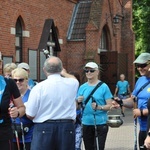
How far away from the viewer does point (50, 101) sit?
5.44 metres

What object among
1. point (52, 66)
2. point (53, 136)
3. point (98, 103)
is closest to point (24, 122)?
point (53, 136)

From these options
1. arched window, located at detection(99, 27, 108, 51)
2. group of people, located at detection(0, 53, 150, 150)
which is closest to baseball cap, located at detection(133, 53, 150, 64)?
group of people, located at detection(0, 53, 150, 150)

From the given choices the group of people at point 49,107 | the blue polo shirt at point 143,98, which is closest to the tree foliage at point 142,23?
the blue polo shirt at point 143,98

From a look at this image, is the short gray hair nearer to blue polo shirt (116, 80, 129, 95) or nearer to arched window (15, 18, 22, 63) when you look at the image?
arched window (15, 18, 22, 63)

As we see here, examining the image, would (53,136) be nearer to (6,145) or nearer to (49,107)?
(49,107)

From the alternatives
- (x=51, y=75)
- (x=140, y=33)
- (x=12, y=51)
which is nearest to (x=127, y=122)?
(x=12, y=51)

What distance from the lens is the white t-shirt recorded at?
5.45 m

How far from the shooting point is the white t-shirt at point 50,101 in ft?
17.9

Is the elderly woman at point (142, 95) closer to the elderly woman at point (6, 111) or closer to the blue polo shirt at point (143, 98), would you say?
the blue polo shirt at point (143, 98)

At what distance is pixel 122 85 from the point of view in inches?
835

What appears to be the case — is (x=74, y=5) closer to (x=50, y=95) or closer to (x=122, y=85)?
(x=122, y=85)

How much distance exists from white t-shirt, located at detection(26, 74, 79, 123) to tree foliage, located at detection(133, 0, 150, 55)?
31.8 m

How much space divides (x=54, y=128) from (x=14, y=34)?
1269 centimetres

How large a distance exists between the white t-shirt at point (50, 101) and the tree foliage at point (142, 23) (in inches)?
1253
